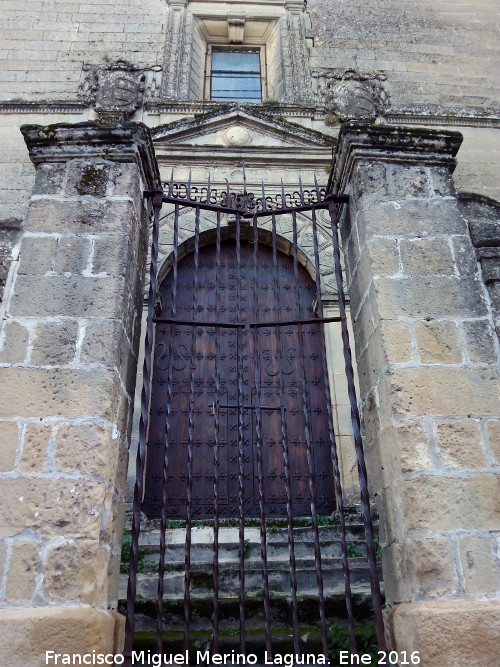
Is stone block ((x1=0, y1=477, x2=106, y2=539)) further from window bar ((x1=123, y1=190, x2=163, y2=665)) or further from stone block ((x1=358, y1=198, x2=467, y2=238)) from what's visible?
stone block ((x1=358, y1=198, x2=467, y2=238))

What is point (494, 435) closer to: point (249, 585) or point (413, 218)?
point (413, 218)

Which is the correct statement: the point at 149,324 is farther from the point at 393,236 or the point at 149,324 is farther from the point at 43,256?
the point at 393,236

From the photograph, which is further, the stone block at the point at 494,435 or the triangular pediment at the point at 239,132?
the triangular pediment at the point at 239,132

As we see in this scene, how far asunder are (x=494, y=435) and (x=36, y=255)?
2293 millimetres

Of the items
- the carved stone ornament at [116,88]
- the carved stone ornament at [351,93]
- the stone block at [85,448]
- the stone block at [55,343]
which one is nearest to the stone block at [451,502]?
the stone block at [85,448]

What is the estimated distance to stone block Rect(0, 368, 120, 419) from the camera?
2320mm

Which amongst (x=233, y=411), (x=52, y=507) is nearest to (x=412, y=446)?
(x=52, y=507)

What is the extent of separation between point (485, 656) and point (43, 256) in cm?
252

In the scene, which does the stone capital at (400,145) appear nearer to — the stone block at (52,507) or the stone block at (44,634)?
the stone block at (52,507)

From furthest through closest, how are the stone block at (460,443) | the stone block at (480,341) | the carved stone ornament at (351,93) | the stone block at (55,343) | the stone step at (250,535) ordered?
the carved stone ornament at (351,93) → the stone step at (250,535) → the stone block at (480,341) → the stone block at (55,343) → the stone block at (460,443)

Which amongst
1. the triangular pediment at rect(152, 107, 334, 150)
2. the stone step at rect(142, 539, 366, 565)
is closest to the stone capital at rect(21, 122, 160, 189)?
the stone step at rect(142, 539, 366, 565)

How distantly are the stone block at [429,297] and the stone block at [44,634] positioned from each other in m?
1.78

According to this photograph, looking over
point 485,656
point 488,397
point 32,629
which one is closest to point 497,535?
point 485,656

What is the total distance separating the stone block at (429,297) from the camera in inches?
103
